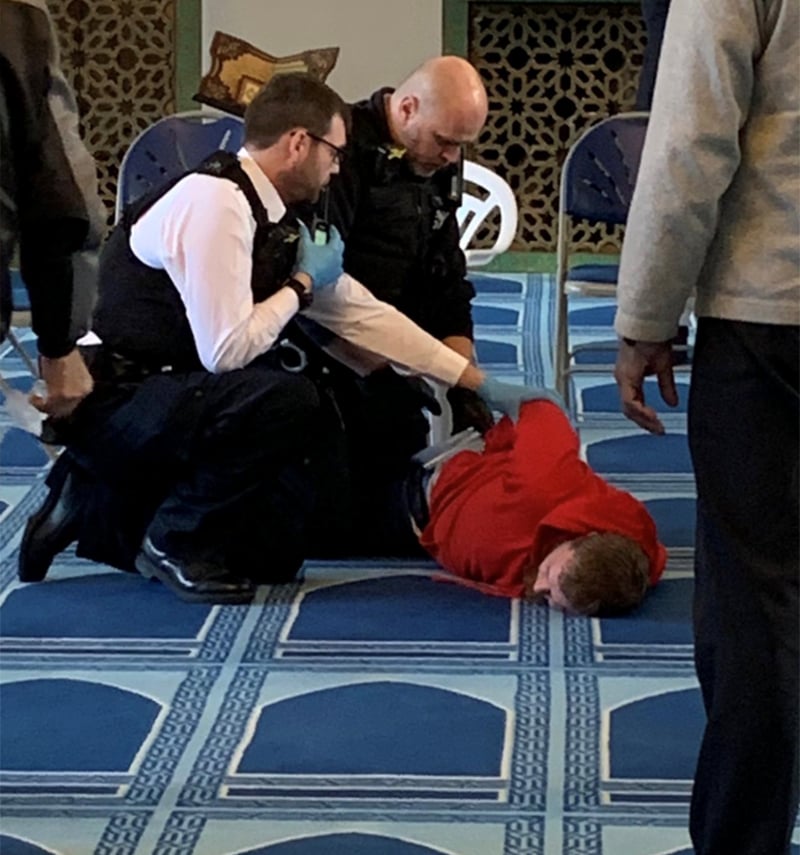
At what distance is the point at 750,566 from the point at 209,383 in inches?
61.3

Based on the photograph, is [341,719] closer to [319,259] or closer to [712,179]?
[319,259]

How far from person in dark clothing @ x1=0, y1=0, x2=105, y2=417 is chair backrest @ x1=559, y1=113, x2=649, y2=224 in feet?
7.60

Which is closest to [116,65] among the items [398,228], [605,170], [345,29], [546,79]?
[345,29]

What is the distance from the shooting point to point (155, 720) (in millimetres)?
2703

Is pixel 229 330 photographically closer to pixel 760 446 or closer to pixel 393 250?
pixel 393 250

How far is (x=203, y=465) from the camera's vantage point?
329 cm

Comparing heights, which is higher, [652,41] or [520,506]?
[652,41]

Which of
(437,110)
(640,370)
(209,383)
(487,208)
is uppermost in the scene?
(640,370)

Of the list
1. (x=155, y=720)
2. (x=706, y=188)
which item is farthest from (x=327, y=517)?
(x=706, y=188)

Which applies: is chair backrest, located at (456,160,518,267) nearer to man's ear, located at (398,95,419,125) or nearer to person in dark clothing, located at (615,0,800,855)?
man's ear, located at (398,95,419,125)

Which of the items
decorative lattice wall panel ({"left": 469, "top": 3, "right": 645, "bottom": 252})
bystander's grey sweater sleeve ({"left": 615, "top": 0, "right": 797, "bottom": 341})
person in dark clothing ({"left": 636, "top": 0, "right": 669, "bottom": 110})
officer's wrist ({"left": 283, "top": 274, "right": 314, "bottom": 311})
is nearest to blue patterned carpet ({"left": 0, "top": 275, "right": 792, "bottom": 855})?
officer's wrist ({"left": 283, "top": 274, "right": 314, "bottom": 311})

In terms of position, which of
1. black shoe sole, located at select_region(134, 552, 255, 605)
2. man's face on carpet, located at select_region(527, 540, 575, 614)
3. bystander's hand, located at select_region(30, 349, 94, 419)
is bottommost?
black shoe sole, located at select_region(134, 552, 255, 605)

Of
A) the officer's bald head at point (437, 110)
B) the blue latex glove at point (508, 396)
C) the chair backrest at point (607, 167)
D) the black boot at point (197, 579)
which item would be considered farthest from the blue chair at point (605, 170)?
the black boot at point (197, 579)

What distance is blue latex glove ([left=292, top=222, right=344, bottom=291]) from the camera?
130 inches
